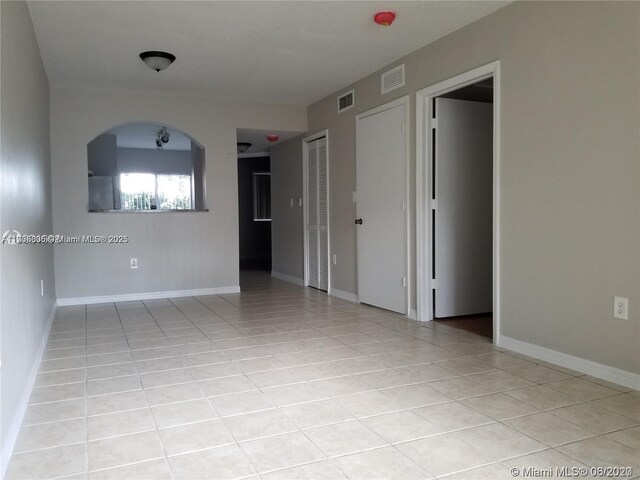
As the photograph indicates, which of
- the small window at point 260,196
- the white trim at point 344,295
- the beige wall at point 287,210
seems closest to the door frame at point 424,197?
the white trim at point 344,295

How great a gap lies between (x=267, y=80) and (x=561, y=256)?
Answer: 352cm

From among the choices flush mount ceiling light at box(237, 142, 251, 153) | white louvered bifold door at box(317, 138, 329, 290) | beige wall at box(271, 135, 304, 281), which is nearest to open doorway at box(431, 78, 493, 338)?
white louvered bifold door at box(317, 138, 329, 290)

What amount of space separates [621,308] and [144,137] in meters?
8.69

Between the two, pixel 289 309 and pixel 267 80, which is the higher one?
pixel 267 80

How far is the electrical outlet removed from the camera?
2678 mm

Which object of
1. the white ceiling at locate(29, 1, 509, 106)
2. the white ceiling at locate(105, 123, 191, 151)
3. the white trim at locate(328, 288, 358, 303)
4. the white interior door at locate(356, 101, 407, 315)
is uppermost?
the white ceiling at locate(105, 123, 191, 151)

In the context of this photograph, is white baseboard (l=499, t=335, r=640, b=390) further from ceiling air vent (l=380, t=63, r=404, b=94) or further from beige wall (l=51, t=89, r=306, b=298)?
beige wall (l=51, t=89, r=306, b=298)

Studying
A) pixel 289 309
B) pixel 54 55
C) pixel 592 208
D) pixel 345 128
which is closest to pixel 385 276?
pixel 289 309

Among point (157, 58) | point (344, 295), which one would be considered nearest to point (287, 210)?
point (344, 295)

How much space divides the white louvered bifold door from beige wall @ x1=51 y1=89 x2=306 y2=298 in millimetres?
655

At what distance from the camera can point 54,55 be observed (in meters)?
4.36

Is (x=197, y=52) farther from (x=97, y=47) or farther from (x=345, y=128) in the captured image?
(x=345, y=128)

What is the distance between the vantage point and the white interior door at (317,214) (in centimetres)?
614

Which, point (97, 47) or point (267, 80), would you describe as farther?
point (267, 80)
